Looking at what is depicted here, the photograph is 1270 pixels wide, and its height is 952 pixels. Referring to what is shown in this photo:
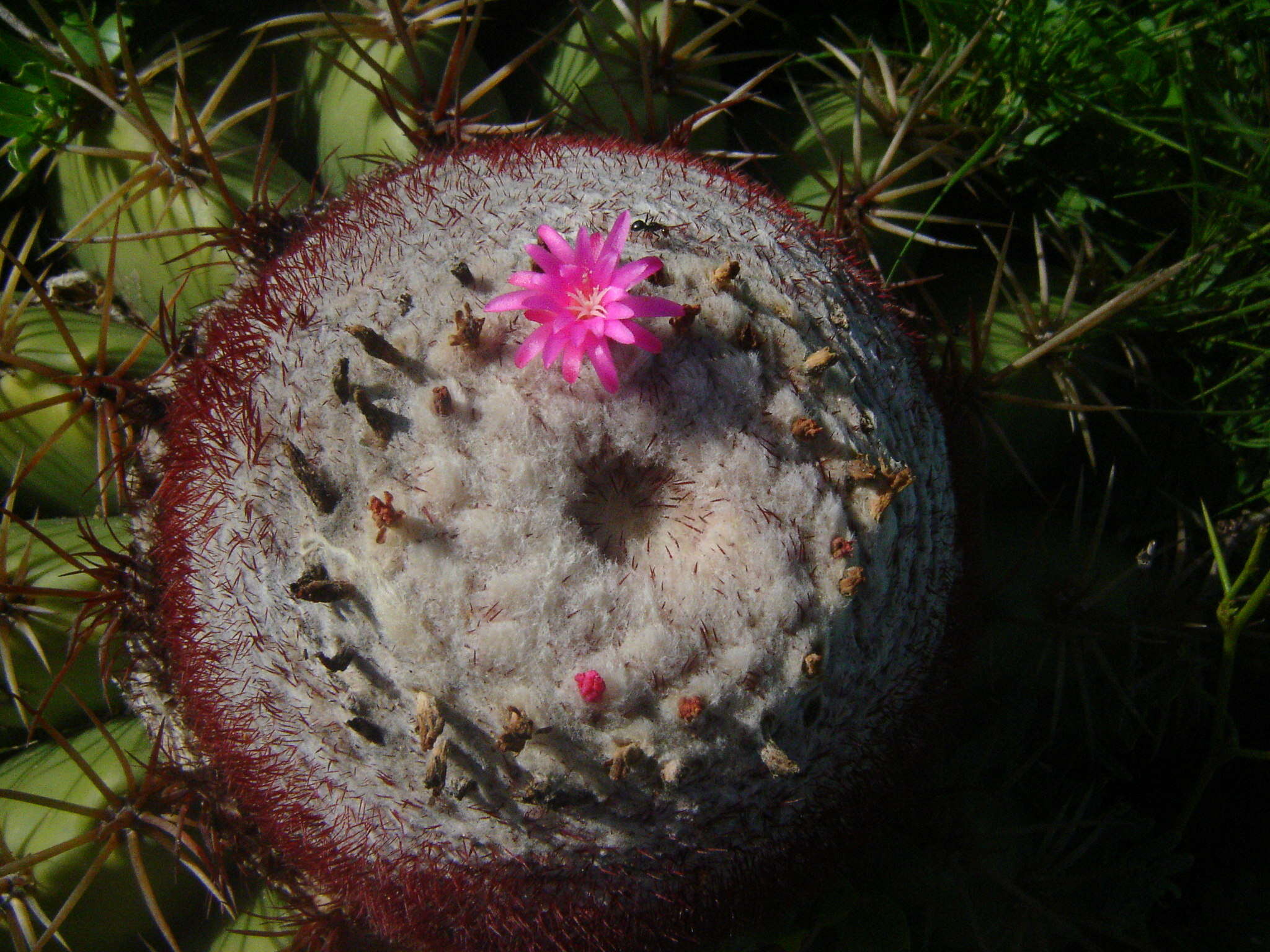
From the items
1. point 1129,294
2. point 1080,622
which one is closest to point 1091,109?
point 1129,294

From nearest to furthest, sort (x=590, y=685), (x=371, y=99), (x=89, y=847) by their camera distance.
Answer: (x=590, y=685)
(x=89, y=847)
(x=371, y=99)

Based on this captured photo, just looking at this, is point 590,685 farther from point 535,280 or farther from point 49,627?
point 49,627

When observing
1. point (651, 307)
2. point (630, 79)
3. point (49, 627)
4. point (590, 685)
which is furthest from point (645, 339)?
point (49, 627)

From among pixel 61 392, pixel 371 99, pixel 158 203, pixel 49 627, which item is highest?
pixel 371 99

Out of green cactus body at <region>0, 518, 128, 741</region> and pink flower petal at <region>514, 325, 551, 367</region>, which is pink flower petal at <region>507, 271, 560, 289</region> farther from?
green cactus body at <region>0, 518, 128, 741</region>

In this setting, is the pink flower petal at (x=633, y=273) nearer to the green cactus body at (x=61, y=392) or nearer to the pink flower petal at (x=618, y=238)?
the pink flower petal at (x=618, y=238)

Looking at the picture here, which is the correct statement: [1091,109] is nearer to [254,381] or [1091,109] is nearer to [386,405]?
[386,405]

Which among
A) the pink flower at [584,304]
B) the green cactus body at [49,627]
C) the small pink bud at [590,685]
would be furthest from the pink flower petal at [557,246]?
the green cactus body at [49,627]
